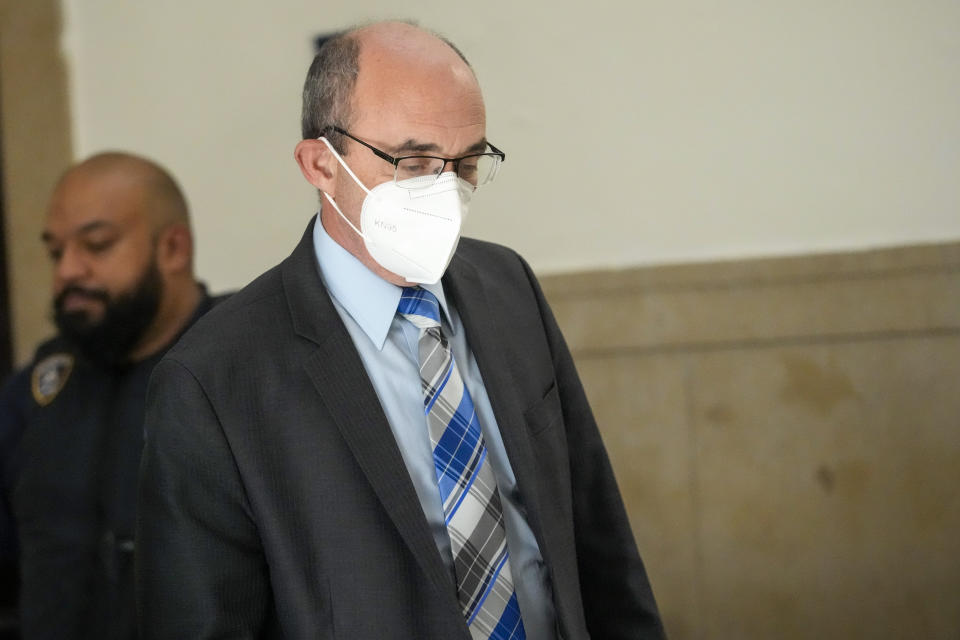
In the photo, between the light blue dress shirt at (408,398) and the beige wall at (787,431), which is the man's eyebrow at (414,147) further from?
the beige wall at (787,431)

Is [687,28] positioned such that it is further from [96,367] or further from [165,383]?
[165,383]

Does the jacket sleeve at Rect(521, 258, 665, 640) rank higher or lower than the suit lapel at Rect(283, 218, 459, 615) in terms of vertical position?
lower

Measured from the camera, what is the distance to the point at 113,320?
7.86 ft

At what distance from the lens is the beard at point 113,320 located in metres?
2.38

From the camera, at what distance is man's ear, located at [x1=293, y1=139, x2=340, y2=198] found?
156cm

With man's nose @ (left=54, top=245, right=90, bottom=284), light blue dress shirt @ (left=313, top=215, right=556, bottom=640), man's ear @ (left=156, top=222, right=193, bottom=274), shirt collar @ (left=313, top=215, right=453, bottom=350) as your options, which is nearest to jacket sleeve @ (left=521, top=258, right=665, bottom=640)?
light blue dress shirt @ (left=313, top=215, right=556, bottom=640)

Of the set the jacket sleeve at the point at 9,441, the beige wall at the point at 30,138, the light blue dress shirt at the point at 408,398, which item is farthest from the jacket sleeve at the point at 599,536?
the beige wall at the point at 30,138

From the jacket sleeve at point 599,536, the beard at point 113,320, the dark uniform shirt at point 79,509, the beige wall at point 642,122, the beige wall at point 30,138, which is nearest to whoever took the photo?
the jacket sleeve at point 599,536

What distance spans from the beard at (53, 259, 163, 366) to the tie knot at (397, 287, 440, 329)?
1.11 meters

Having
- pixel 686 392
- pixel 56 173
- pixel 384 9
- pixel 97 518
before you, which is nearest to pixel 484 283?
pixel 97 518

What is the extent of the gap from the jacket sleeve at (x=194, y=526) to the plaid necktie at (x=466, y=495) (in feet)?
0.93

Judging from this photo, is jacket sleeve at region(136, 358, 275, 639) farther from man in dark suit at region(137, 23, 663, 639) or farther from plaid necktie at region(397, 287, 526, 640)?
plaid necktie at region(397, 287, 526, 640)

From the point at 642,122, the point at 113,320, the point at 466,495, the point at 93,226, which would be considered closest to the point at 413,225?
the point at 466,495

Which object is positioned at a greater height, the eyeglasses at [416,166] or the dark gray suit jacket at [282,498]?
the eyeglasses at [416,166]
